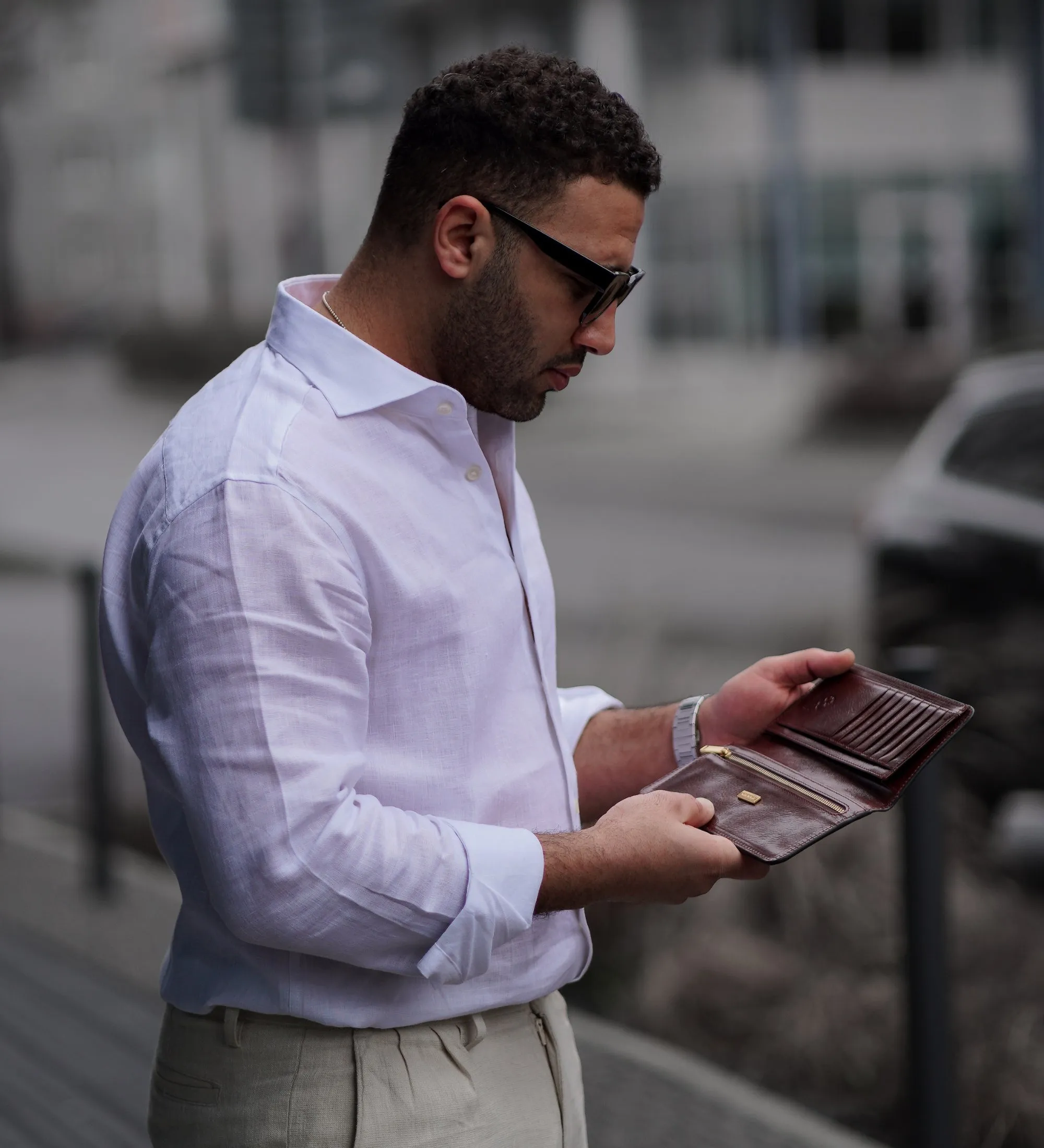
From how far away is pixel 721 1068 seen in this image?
4160 millimetres

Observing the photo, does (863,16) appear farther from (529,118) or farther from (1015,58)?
(529,118)

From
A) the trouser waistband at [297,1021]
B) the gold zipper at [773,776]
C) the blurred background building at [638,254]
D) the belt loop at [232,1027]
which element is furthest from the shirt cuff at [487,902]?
the blurred background building at [638,254]

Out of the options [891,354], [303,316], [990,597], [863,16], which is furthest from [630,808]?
[863,16]

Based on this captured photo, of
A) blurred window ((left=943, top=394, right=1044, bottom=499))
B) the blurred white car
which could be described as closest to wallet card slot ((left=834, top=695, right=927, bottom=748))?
the blurred white car

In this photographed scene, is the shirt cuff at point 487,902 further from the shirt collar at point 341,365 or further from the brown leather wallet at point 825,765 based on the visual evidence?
the shirt collar at point 341,365

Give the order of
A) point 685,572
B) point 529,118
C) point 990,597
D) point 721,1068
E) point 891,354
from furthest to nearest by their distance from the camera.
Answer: point 891,354
point 685,572
point 990,597
point 721,1068
point 529,118

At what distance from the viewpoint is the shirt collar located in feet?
5.93

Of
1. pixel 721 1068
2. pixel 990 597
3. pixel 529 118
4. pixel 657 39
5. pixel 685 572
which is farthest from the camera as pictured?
pixel 657 39

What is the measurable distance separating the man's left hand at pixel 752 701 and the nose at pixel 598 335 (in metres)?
0.52

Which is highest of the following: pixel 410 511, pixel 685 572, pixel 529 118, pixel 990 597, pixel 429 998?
pixel 529 118

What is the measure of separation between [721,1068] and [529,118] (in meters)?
3.03

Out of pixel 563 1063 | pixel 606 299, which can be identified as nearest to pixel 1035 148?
pixel 606 299

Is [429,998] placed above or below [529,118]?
below

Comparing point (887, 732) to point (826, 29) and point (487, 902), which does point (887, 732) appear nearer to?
point (487, 902)
